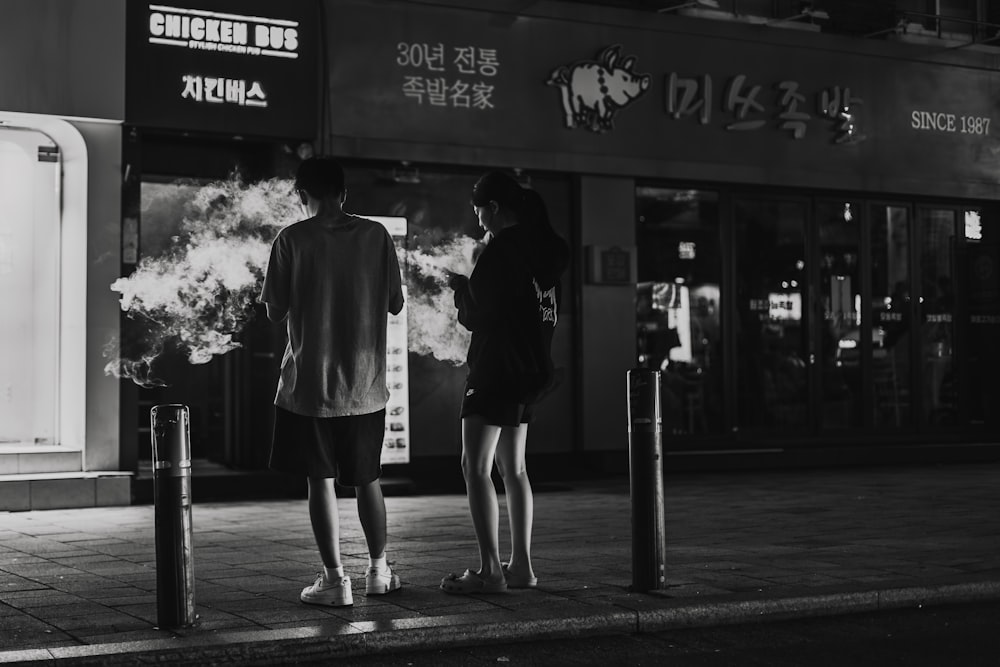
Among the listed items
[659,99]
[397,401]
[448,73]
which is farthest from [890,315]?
[397,401]

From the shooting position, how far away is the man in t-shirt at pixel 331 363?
5934mm

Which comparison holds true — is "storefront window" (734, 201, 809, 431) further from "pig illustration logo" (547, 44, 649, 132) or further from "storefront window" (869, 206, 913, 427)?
"pig illustration logo" (547, 44, 649, 132)

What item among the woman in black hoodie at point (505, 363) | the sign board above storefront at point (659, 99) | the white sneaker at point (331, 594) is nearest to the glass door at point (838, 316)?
the sign board above storefront at point (659, 99)

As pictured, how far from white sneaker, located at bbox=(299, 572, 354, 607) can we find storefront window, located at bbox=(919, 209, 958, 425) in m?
10.8

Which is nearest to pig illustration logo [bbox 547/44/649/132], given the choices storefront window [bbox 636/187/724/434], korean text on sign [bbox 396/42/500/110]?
korean text on sign [bbox 396/42/500/110]

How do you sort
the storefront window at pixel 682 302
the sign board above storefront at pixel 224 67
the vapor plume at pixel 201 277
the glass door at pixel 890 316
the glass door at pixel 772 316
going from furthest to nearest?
the glass door at pixel 890 316
the glass door at pixel 772 316
the storefront window at pixel 682 302
the vapor plume at pixel 201 277
the sign board above storefront at pixel 224 67

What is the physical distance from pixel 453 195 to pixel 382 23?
5.42 feet

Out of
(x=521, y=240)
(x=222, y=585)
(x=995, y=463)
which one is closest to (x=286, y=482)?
(x=222, y=585)

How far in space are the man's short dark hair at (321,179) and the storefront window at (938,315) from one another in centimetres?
1058

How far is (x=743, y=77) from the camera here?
13797 mm

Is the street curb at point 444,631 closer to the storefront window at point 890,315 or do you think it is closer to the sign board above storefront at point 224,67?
the sign board above storefront at point 224,67

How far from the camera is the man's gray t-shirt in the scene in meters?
5.96

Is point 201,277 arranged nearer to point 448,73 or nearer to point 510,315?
point 448,73

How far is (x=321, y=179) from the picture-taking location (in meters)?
6.13
